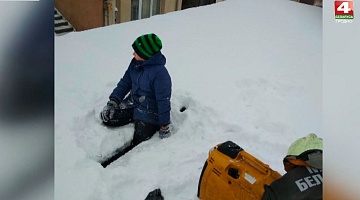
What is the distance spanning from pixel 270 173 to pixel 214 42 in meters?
0.37

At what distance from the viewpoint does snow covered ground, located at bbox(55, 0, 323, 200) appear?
135 centimetres

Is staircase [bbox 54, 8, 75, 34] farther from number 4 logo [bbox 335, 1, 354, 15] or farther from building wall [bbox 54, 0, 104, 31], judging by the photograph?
number 4 logo [bbox 335, 1, 354, 15]

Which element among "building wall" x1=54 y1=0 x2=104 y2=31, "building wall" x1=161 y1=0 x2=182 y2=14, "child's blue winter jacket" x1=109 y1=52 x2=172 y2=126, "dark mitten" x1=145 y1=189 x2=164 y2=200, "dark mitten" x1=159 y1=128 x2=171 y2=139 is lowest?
"dark mitten" x1=145 y1=189 x2=164 y2=200

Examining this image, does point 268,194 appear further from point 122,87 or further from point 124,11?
point 124,11

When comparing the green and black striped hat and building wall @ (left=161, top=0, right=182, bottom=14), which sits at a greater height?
building wall @ (left=161, top=0, right=182, bottom=14)

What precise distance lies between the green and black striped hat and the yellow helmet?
421mm

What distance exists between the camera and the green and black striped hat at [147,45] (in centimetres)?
138

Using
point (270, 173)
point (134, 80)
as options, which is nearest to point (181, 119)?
point (134, 80)

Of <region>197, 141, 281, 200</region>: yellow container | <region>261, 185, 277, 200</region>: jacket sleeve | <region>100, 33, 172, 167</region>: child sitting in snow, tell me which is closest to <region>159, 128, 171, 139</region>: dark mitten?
<region>100, 33, 172, 167</region>: child sitting in snow

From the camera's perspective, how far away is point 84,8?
134 centimetres

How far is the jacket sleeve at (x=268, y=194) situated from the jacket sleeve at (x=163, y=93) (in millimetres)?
307

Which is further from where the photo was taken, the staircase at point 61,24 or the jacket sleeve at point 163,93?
the jacket sleeve at point 163,93

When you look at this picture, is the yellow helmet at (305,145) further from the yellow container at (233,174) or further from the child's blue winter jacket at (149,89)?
the child's blue winter jacket at (149,89)

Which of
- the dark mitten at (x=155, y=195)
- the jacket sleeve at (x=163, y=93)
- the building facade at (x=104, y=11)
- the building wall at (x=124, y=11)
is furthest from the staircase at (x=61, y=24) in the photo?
the dark mitten at (x=155, y=195)
